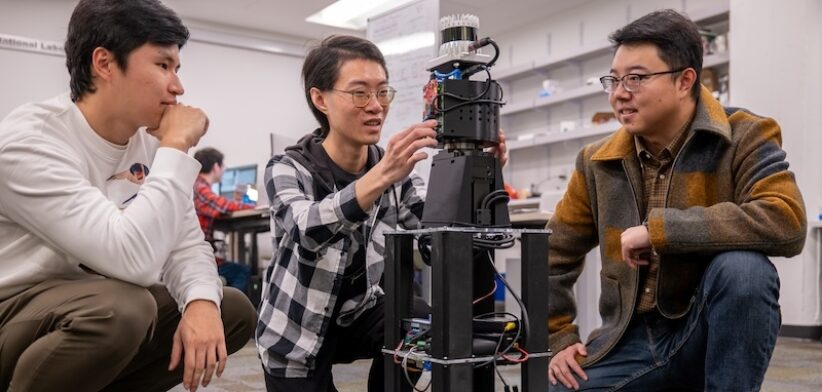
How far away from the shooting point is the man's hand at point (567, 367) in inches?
58.5

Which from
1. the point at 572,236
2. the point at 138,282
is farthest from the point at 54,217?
the point at 572,236

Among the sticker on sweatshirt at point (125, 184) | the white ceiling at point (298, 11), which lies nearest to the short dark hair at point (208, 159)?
the white ceiling at point (298, 11)

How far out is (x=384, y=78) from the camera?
164 cm

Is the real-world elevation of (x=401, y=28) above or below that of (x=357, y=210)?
above

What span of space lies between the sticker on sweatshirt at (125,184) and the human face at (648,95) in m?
0.95

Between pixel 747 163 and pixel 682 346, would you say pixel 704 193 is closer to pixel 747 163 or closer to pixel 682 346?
pixel 747 163

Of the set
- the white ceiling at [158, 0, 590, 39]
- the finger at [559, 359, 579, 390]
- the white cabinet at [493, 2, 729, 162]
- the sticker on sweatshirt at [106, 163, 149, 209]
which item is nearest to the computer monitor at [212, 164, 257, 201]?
the white ceiling at [158, 0, 590, 39]

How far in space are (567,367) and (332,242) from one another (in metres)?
0.56

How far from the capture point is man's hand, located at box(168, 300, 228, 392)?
46.3 inches

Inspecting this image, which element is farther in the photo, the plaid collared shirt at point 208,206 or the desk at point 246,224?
the plaid collared shirt at point 208,206

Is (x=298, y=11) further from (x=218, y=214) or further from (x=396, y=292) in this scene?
(x=396, y=292)

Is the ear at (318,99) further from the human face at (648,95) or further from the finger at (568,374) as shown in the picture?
the finger at (568,374)

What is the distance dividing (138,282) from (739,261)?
102 cm

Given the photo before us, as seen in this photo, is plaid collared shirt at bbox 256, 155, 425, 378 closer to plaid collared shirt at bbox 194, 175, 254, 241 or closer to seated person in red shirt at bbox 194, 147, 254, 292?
seated person in red shirt at bbox 194, 147, 254, 292
